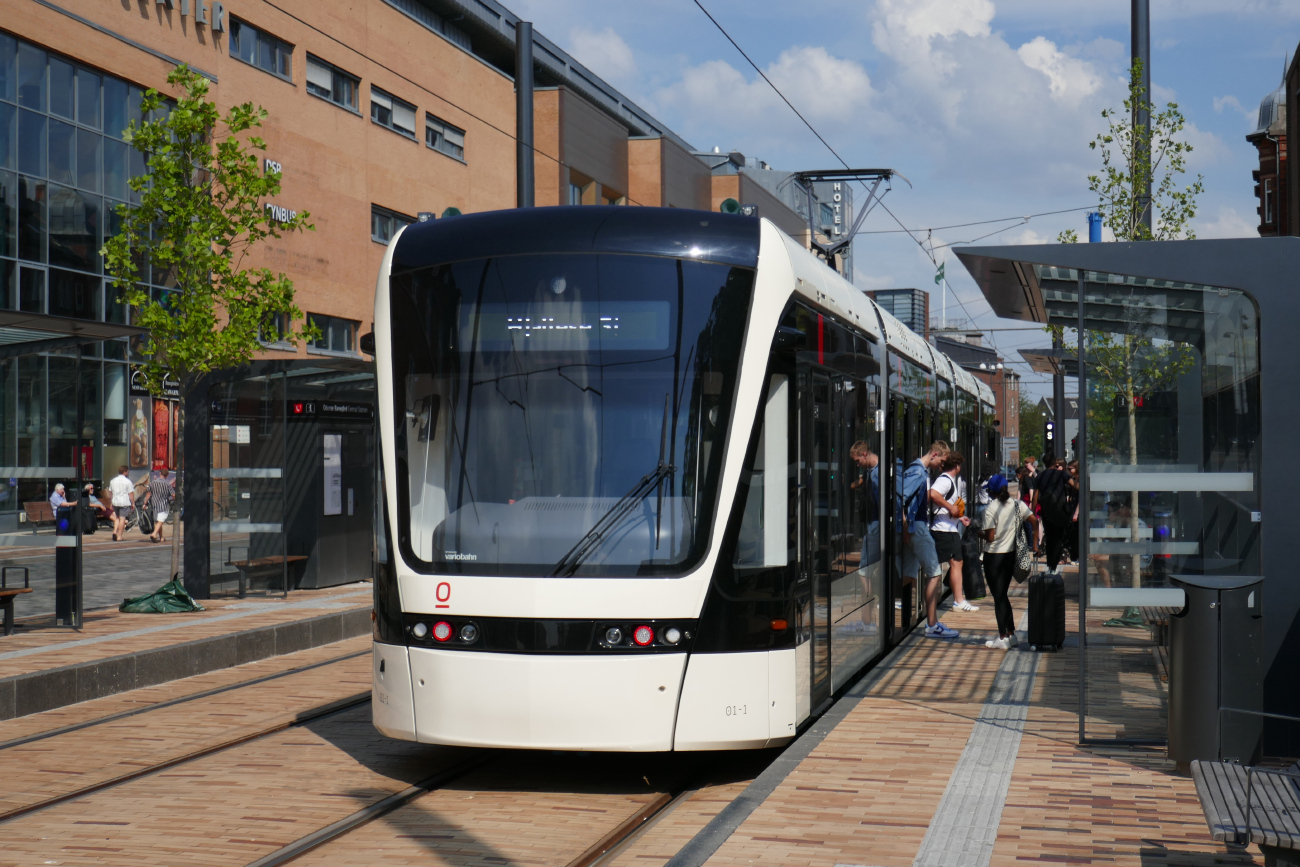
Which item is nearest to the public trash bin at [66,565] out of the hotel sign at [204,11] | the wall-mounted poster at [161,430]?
the hotel sign at [204,11]

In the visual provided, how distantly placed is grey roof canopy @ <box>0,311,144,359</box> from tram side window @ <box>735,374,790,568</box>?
6.74 m

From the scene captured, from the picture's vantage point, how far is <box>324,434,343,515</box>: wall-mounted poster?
17.6 m

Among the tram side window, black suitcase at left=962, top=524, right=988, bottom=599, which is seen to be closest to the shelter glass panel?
the tram side window

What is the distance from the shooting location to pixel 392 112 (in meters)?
40.5

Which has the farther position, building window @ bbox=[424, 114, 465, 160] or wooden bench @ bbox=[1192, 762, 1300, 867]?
building window @ bbox=[424, 114, 465, 160]

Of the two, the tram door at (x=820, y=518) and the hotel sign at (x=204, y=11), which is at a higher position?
the hotel sign at (x=204, y=11)

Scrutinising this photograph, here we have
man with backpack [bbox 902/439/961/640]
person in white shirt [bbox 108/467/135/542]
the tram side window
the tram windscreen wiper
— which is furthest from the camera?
person in white shirt [bbox 108/467/135/542]

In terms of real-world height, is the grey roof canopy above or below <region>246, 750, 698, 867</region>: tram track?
above

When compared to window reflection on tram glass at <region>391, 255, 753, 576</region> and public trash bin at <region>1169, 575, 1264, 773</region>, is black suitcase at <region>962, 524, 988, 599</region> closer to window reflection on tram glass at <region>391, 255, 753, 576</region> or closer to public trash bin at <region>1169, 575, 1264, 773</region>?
public trash bin at <region>1169, 575, 1264, 773</region>

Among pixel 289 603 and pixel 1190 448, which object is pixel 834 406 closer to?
pixel 1190 448

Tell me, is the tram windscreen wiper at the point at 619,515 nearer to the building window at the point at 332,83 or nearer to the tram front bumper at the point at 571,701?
the tram front bumper at the point at 571,701

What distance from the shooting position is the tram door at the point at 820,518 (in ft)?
26.9

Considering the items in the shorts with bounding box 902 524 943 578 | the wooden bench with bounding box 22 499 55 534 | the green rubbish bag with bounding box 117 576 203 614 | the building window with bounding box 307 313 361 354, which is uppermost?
the building window with bounding box 307 313 361 354

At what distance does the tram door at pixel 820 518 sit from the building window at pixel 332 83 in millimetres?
30616
